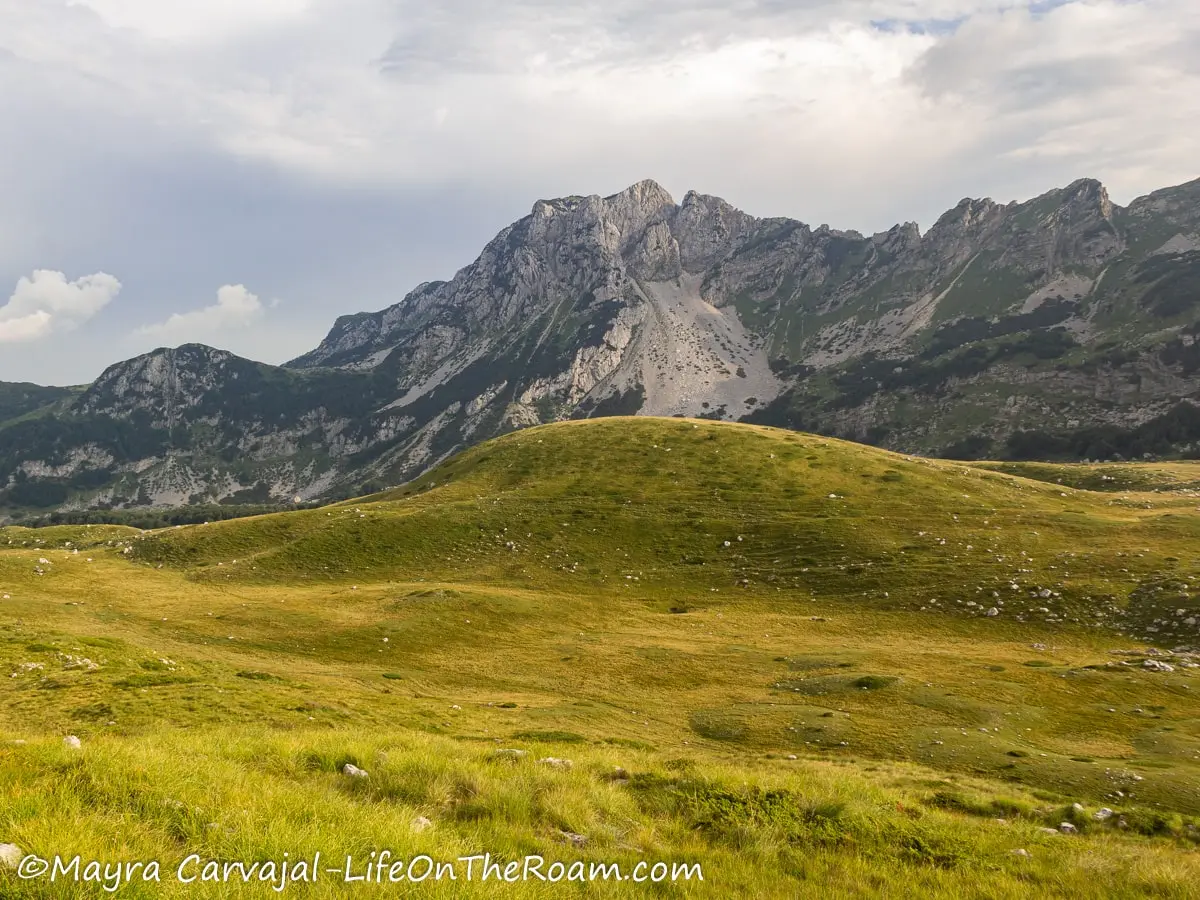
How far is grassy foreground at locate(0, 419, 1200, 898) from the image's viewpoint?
894 centimetres

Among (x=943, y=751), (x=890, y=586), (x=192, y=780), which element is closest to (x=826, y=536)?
(x=890, y=586)

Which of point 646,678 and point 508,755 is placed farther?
point 646,678

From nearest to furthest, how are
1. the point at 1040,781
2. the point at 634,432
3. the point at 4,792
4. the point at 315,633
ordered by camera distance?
1. the point at 4,792
2. the point at 1040,781
3. the point at 315,633
4. the point at 634,432

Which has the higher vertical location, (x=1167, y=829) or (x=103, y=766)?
(x=103, y=766)

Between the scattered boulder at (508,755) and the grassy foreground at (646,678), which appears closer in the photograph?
the grassy foreground at (646,678)

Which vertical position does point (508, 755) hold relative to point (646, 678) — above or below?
above

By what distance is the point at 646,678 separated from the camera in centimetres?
3747

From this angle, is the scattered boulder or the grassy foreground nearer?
the grassy foreground

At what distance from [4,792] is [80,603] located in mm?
53157

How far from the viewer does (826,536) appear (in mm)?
63875

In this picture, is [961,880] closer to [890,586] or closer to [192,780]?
[192,780]

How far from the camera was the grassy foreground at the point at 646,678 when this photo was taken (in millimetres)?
8938

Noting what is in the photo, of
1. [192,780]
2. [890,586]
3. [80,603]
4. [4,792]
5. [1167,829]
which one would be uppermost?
[4,792]

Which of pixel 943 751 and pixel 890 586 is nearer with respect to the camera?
pixel 943 751
